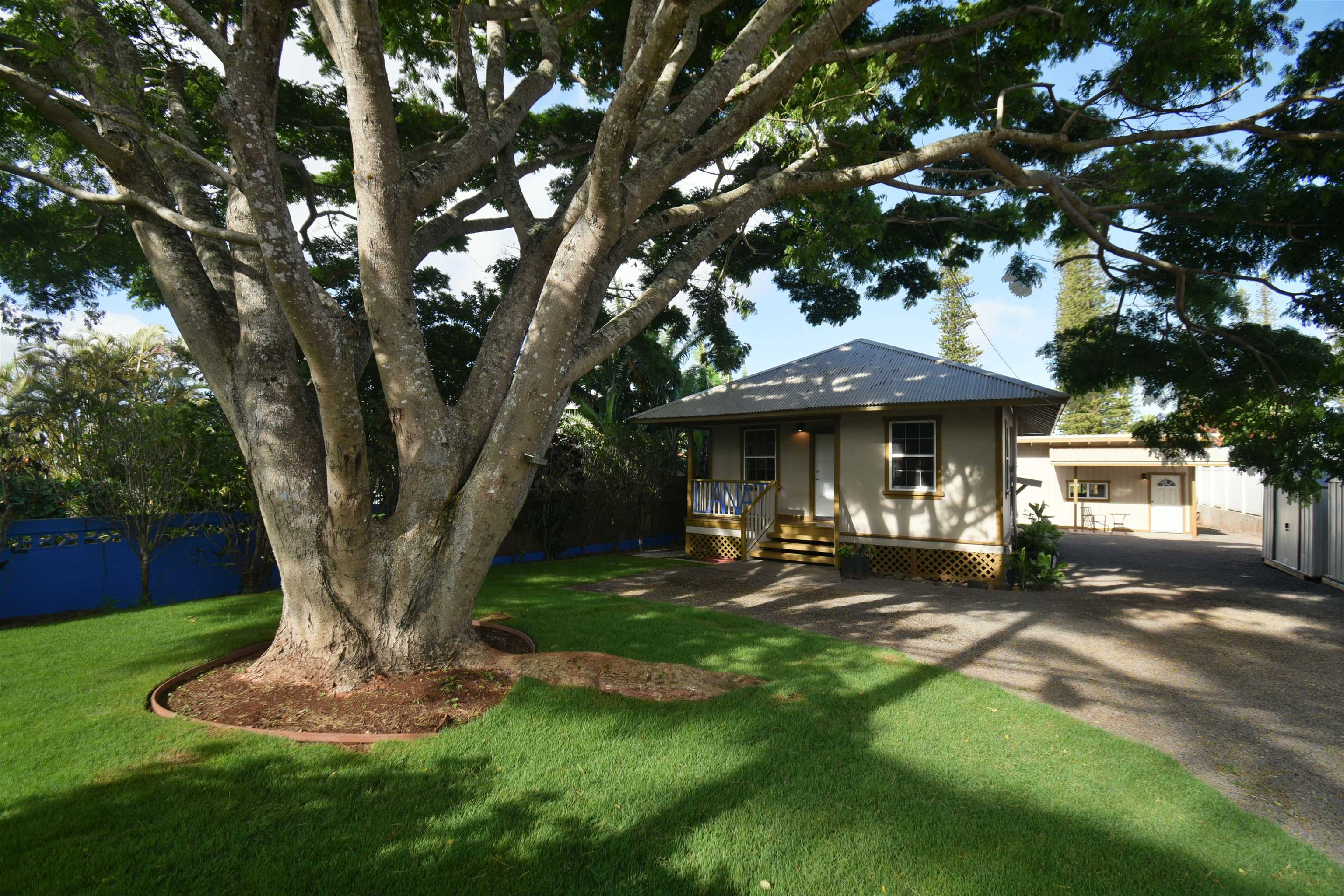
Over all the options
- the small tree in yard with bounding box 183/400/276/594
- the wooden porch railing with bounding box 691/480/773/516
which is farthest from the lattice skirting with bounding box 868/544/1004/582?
the small tree in yard with bounding box 183/400/276/594

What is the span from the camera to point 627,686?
15.5ft

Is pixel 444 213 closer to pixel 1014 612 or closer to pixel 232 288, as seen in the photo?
pixel 232 288

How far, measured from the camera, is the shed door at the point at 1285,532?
1190 centimetres

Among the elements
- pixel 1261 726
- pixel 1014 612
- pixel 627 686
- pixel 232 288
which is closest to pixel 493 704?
pixel 627 686

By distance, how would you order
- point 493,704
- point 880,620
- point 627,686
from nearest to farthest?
point 493,704, point 627,686, point 880,620

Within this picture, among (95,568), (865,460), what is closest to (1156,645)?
(865,460)

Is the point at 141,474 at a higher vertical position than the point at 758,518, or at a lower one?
higher

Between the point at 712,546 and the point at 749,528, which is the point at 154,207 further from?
the point at 712,546

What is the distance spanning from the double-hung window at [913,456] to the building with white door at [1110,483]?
447 inches

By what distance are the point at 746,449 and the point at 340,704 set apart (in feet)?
33.8

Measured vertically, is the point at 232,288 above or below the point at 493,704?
above

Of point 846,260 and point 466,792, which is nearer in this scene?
point 466,792

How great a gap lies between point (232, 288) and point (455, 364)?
17.6 ft

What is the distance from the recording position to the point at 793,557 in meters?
12.3
